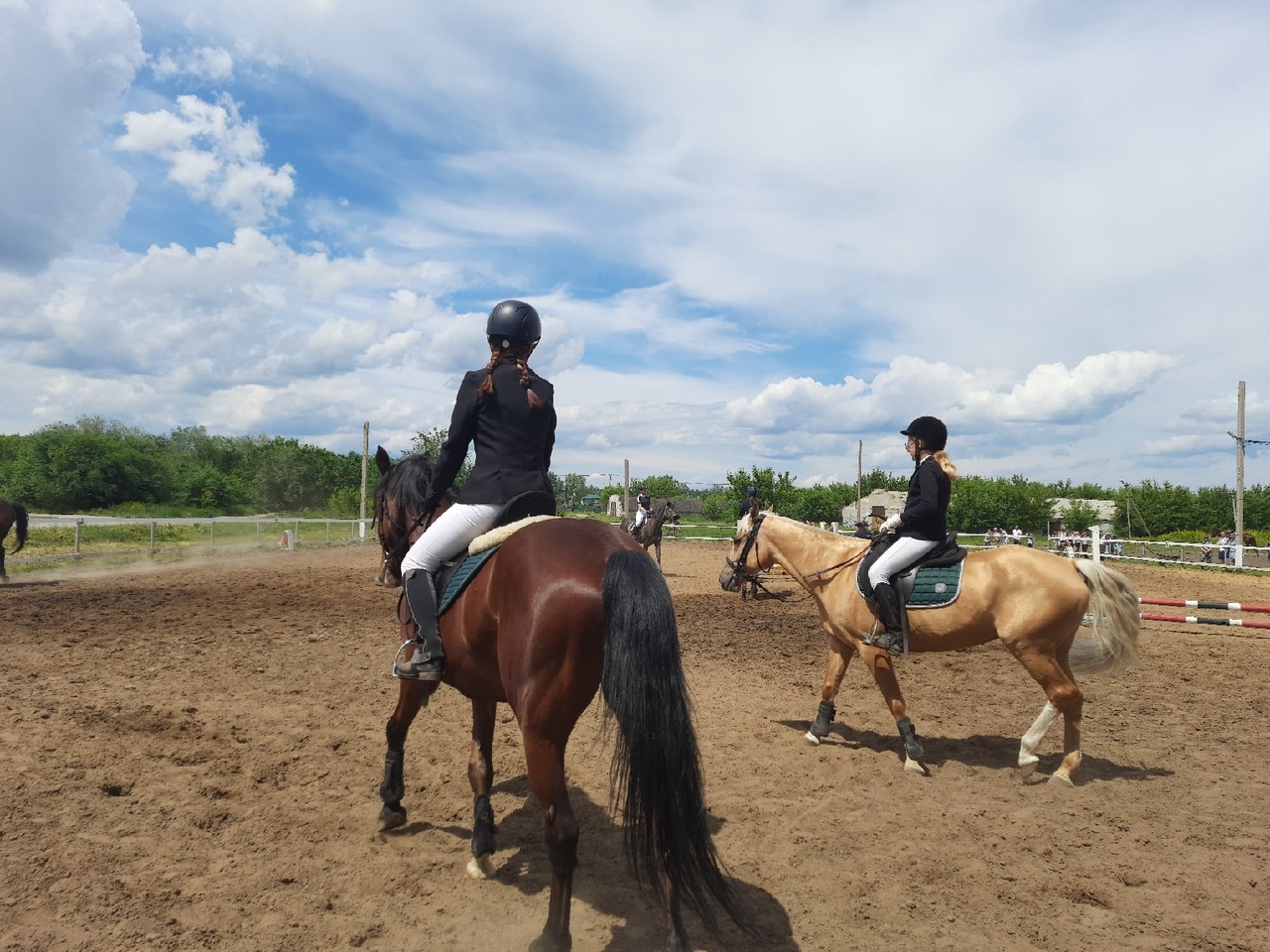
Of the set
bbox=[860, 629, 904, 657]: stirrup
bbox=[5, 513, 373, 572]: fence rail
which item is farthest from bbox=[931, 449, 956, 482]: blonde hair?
bbox=[5, 513, 373, 572]: fence rail

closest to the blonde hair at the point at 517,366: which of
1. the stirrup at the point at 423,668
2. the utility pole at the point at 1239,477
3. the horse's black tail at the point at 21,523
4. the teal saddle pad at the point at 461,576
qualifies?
the teal saddle pad at the point at 461,576

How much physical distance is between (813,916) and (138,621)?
10.9 meters

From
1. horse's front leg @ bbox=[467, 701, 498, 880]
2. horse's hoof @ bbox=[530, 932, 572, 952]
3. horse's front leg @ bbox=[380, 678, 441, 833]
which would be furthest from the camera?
horse's front leg @ bbox=[380, 678, 441, 833]

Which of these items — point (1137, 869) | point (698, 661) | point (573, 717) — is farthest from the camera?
point (698, 661)

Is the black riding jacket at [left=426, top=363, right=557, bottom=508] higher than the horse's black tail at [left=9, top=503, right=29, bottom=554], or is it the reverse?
the black riding jacket at [left=426, top=363, right=557, bottom=508]

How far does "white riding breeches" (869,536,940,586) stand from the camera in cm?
665

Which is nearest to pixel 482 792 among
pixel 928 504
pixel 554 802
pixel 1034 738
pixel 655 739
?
pixel 554 802

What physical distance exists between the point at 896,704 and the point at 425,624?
4.36 meters

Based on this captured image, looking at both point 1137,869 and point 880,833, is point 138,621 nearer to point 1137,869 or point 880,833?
point 880,833

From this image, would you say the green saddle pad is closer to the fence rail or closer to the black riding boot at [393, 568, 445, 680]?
the black riding boot at [393, 568, 445, 680]

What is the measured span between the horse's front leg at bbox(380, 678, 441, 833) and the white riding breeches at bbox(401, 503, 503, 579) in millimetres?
1019

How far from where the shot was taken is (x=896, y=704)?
6516 millimetres

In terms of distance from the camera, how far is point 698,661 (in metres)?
10.2

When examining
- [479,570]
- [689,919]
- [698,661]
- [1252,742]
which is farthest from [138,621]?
[1252,742]
